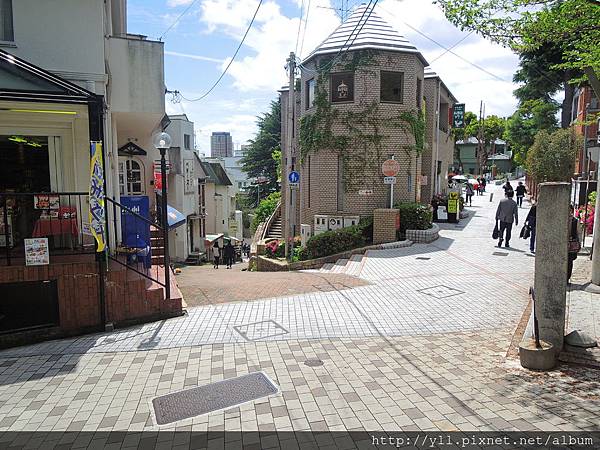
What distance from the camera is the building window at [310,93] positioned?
18047 millimetres

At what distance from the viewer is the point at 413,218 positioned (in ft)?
51.5

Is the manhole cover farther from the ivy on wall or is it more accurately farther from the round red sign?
the ivy on wall

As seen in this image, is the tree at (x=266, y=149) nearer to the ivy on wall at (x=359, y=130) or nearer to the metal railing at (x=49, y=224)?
Result: the ivy on wall at (x=359, y=130)

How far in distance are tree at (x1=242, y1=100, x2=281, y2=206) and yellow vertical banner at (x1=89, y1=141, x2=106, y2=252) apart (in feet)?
119

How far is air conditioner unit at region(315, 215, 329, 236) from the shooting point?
666 inches

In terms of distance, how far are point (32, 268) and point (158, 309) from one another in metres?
2.04

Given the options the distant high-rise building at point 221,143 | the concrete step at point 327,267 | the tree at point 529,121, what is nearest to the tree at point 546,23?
the concrete step at point 327,267

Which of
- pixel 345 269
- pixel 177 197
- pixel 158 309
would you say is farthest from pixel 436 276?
pixel 177 197

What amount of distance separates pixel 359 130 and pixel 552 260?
1226 centimetres

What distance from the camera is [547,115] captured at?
107 feet

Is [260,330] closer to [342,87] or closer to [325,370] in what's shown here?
[325,370]

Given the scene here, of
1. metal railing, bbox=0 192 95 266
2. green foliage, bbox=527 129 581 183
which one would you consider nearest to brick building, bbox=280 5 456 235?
metal railing, bbox=0 192 95 266

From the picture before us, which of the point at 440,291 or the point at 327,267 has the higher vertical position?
the point at 440,291

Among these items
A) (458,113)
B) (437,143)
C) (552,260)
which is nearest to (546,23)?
(552,260)
